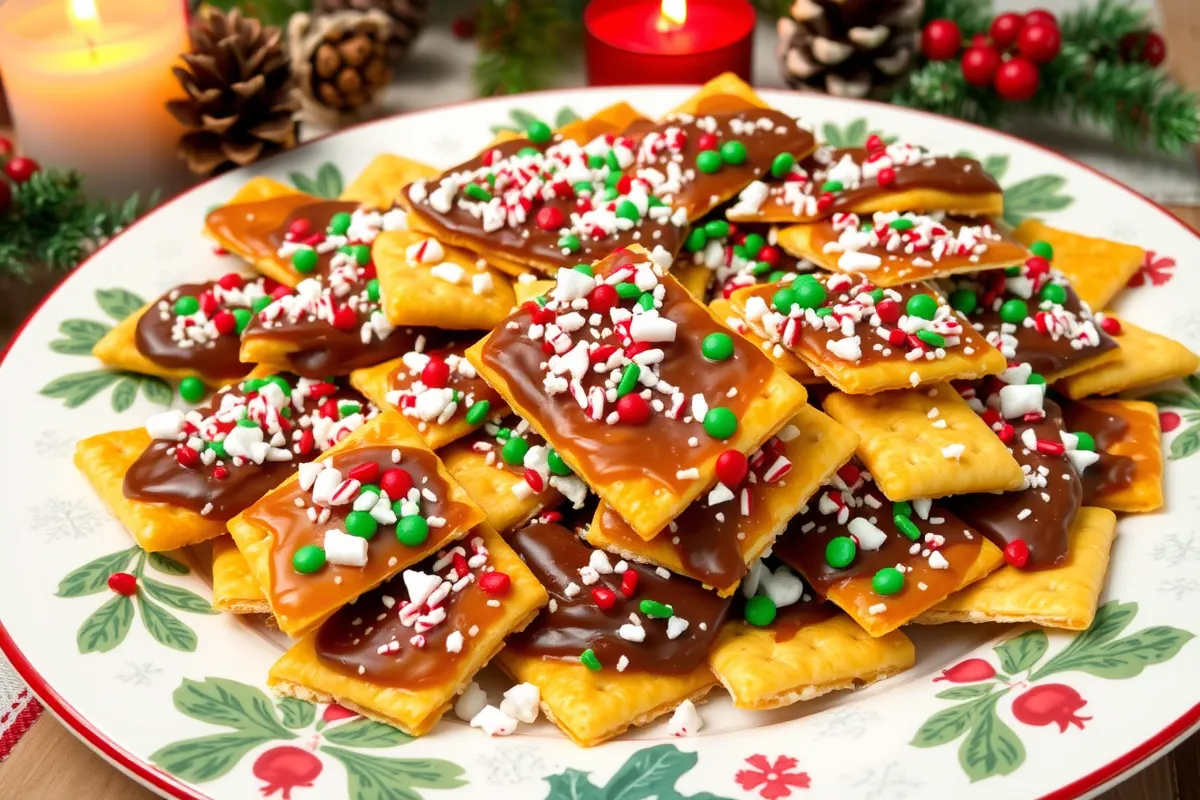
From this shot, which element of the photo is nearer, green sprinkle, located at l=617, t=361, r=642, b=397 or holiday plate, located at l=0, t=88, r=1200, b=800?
holiday plate, located at l=0, t=88, r=1200, b=800

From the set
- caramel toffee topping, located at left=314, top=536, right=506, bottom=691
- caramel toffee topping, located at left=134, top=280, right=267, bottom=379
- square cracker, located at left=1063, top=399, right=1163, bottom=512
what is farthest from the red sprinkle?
square cracker, located at left=1063, top=399, right=1163, bottom=512

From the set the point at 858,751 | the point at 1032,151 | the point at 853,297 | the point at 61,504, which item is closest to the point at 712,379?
the point at 853,297

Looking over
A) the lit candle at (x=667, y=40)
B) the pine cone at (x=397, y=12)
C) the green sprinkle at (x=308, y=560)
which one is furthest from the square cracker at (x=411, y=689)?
the pine cone at (x=397, y=12)

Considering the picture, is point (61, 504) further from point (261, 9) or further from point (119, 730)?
point (261, 9)

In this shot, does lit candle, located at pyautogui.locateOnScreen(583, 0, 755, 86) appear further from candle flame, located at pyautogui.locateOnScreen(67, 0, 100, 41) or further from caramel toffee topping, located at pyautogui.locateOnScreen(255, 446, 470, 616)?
caramel toffee topping, located at pyautogui.locateOnScreen(255, 446, 470, 616)

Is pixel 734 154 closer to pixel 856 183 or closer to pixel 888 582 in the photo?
pixel 856 183

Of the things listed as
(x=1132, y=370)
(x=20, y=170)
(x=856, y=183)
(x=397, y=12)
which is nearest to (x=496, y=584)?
(x=856, y=183)

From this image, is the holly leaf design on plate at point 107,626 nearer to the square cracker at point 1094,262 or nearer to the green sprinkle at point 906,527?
the green sprinkle at point 906,527
